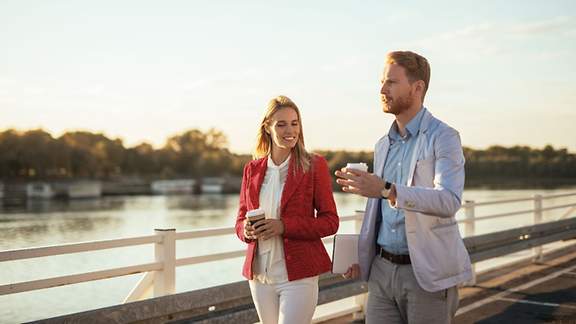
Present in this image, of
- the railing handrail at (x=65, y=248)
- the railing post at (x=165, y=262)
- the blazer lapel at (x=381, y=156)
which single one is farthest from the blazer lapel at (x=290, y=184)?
the railing post at (x=165, y=262)

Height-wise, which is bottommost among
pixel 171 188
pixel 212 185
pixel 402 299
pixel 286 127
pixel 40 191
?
pixel 40 191

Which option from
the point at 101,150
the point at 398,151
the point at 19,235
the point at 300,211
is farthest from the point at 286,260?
the point at 101,150

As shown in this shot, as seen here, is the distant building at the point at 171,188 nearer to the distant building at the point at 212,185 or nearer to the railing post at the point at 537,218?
the distant building at the point at 212,185

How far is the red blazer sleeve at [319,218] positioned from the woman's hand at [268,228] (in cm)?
4

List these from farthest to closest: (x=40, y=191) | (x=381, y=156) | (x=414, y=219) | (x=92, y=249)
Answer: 1. (x=40, y=191)
2. (x=92, y=249)
3. (x=381, y=156)
4. (x=414, y=219)

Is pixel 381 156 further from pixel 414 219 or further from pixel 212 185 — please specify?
pixel 212 185

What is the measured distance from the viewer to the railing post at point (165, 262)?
20.6 ft

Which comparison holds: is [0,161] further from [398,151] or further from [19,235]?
[398,151]

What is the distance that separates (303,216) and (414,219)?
3.25 feet

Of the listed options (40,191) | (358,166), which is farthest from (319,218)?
(40,191)

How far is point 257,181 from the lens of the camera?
446 cm

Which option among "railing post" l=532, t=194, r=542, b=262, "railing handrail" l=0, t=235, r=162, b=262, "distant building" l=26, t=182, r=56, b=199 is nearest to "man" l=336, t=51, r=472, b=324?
"railing handrail" l=0, t=235, r=162, b=262

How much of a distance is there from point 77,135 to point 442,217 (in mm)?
170844

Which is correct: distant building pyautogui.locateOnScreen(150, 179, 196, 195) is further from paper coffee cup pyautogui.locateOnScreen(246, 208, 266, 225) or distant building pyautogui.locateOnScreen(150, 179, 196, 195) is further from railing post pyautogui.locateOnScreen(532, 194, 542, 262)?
paper coffee cup pyautogui.locateOnScreen(246, 208, 266, 225)
